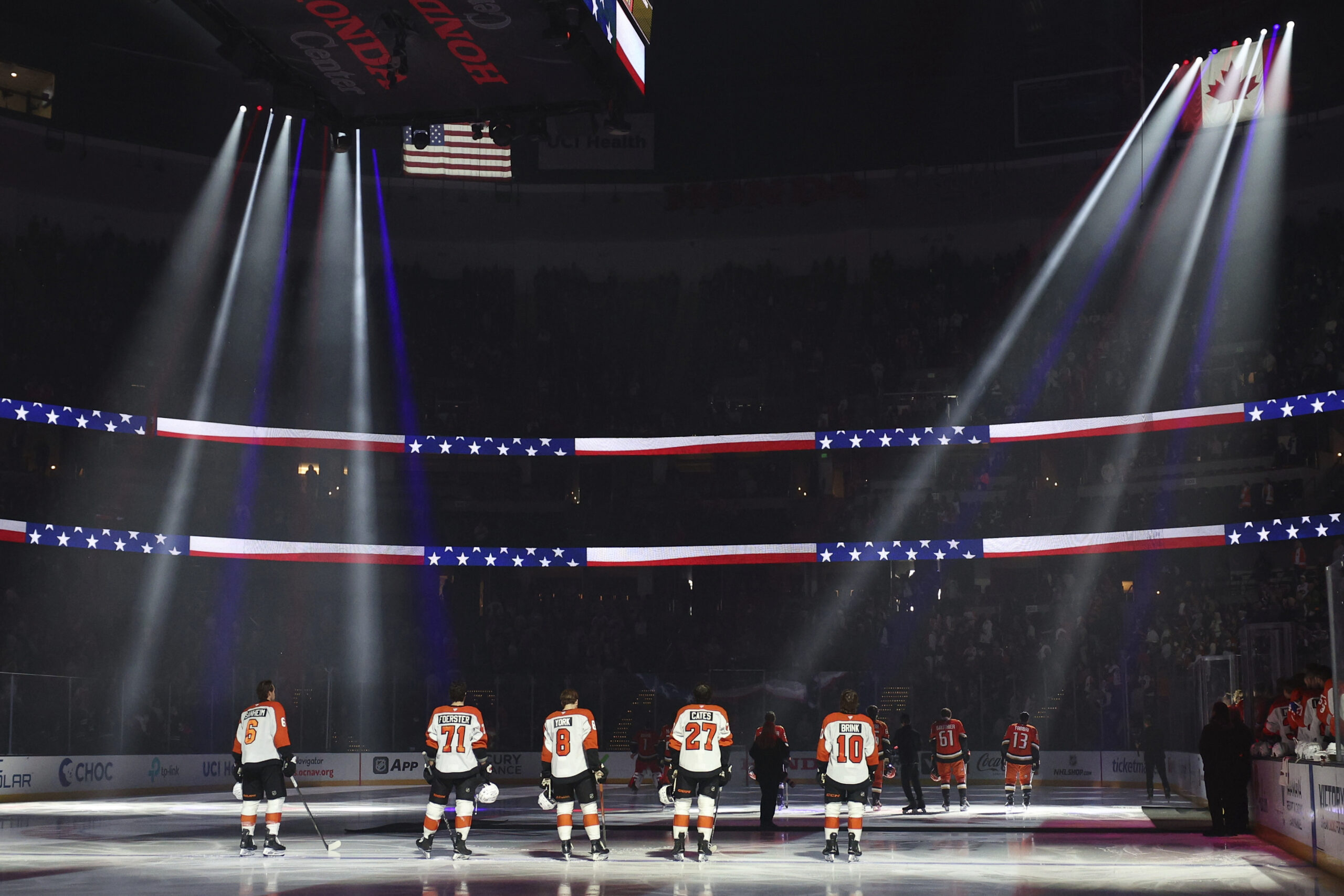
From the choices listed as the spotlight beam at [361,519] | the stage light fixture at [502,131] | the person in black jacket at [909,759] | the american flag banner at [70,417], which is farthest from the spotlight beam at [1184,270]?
the american flag banner at [70,417]

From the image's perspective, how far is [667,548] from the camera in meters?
37.5

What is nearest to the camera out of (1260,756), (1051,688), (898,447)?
(1260,756)

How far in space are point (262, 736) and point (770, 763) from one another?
295 inches

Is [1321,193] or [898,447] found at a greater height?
[1321,193]

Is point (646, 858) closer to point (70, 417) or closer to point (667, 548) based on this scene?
point (667, 548)

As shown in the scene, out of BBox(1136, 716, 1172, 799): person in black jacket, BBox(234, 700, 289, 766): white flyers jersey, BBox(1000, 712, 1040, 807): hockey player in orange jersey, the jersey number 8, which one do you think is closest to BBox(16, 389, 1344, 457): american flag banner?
BBox(1136, 716, 1172, 799): person in black jacket

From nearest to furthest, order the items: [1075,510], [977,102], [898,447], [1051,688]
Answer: [1051,688], [1075,510], [898,447], [977,102]

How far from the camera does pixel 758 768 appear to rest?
19.9 metres

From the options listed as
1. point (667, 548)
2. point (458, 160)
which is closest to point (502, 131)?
point (667, 548)

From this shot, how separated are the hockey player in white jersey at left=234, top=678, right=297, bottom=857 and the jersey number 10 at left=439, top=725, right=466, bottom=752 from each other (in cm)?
168

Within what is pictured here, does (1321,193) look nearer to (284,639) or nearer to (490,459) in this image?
(490,459)

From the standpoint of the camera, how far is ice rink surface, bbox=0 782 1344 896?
12.4m

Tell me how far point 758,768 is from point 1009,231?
25.7m

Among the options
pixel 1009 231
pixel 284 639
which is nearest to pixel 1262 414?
pixel 1009 231
